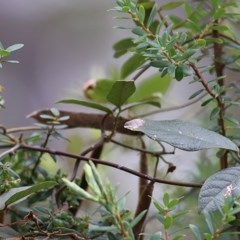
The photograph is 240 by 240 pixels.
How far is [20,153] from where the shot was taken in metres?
0.59

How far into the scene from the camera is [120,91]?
0.50 metres

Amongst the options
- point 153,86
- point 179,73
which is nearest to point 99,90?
point 153,86

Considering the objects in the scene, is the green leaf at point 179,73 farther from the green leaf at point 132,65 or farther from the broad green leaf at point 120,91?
the green leaf at point 132,65

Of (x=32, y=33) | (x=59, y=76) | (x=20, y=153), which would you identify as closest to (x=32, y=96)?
(x=59, y=76)

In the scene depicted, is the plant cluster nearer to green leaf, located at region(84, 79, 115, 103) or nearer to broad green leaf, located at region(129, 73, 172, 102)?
green leaf, located at region(84, 79, 115, 103)

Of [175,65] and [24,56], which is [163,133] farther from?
[24,56]

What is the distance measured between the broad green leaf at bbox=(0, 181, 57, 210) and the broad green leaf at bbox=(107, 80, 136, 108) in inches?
4.5

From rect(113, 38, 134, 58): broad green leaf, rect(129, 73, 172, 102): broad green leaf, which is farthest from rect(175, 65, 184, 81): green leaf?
rect(129, 73, 172, 102): broad green leaf

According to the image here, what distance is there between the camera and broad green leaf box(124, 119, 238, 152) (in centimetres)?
40

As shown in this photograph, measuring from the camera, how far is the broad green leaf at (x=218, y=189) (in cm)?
37

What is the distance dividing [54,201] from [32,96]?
1666 millimetres

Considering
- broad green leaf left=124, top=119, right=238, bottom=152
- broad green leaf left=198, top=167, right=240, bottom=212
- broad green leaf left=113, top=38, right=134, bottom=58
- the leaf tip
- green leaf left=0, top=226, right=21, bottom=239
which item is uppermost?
broad green leaf left=113, top=38, right=134, bottom=58

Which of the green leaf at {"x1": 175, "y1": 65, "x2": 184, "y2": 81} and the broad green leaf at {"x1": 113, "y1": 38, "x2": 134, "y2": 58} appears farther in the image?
the broad green leaf at {"x1": 113, "y1": 38, "x2": 134, "y2": 58}

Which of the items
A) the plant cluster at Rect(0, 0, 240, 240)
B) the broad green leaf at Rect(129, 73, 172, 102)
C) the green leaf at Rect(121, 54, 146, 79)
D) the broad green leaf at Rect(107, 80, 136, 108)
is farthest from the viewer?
the broad green leaf at Rect(129, 73, 172, 102)
